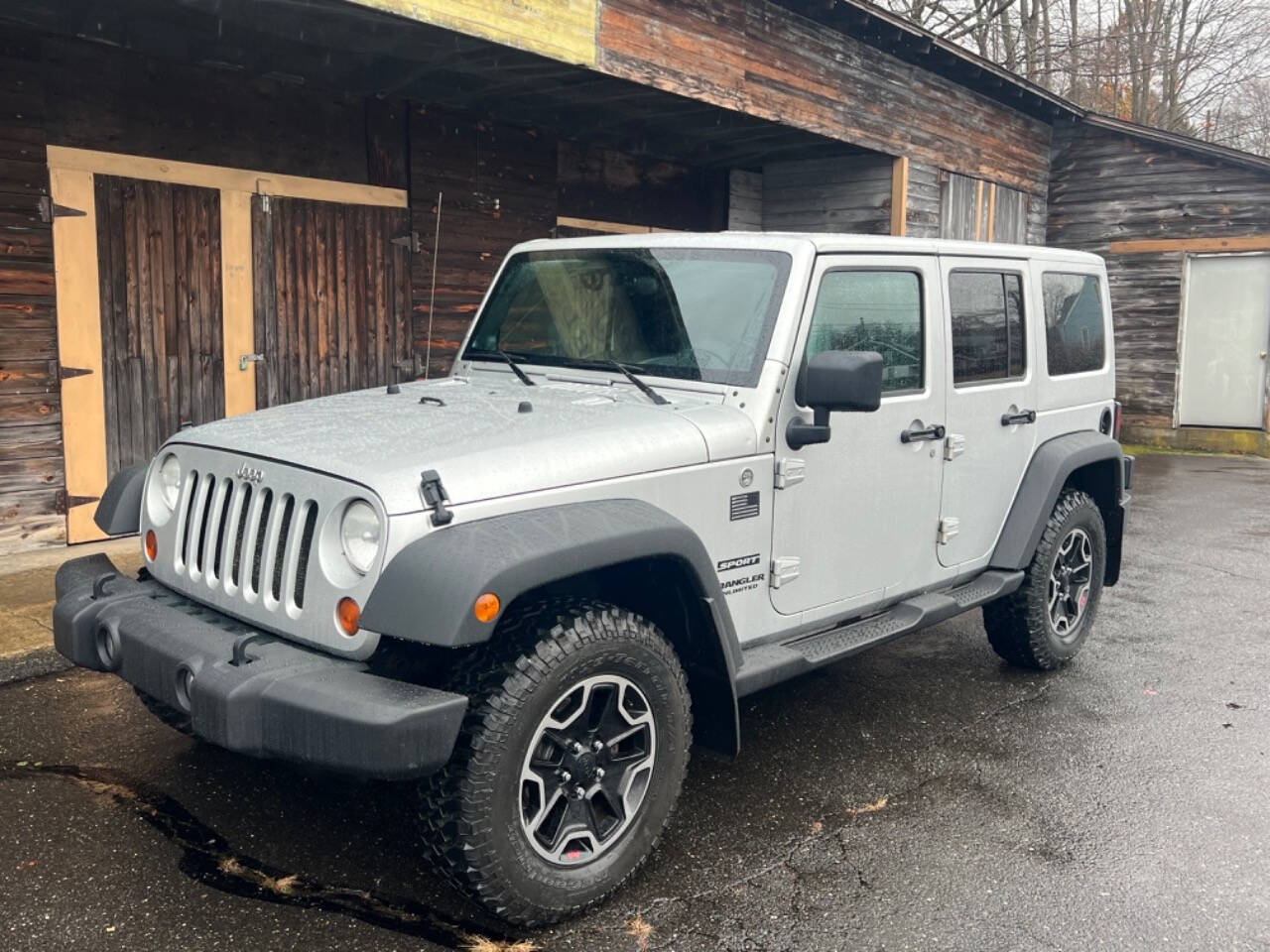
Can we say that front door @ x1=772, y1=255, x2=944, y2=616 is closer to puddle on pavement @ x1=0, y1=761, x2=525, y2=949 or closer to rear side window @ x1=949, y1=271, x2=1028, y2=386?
rear side window @ x1=949, y1=271, x2=1028, y2=386

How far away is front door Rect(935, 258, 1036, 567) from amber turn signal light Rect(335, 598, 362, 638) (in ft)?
8.20

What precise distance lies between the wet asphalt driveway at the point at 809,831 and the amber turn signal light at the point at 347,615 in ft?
1.38

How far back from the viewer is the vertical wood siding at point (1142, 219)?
46.0 feet

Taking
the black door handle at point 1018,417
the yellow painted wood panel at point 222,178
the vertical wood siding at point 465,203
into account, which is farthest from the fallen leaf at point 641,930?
the vertical wood siding at point 465,203

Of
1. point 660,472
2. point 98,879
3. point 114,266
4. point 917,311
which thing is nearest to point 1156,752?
point 917,311

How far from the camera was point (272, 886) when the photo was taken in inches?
123

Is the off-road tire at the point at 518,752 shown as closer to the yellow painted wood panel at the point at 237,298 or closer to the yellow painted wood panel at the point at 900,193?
the yellow painted wood panel at the point at 237,298

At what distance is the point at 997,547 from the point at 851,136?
20.5 ft

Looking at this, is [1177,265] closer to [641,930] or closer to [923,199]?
[923,199]

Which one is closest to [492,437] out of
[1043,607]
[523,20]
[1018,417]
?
[1018,417]

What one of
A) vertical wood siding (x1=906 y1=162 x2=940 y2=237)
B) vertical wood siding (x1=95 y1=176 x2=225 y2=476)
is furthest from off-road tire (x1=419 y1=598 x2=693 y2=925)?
vertical wood siding (x1=906 y1=162 x2=940 y2=237)

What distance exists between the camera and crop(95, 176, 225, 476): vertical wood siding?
6.94 meters

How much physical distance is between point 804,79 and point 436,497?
7.53 meters

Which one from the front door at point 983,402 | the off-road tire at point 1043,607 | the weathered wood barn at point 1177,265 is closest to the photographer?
the front door at point 983,402
